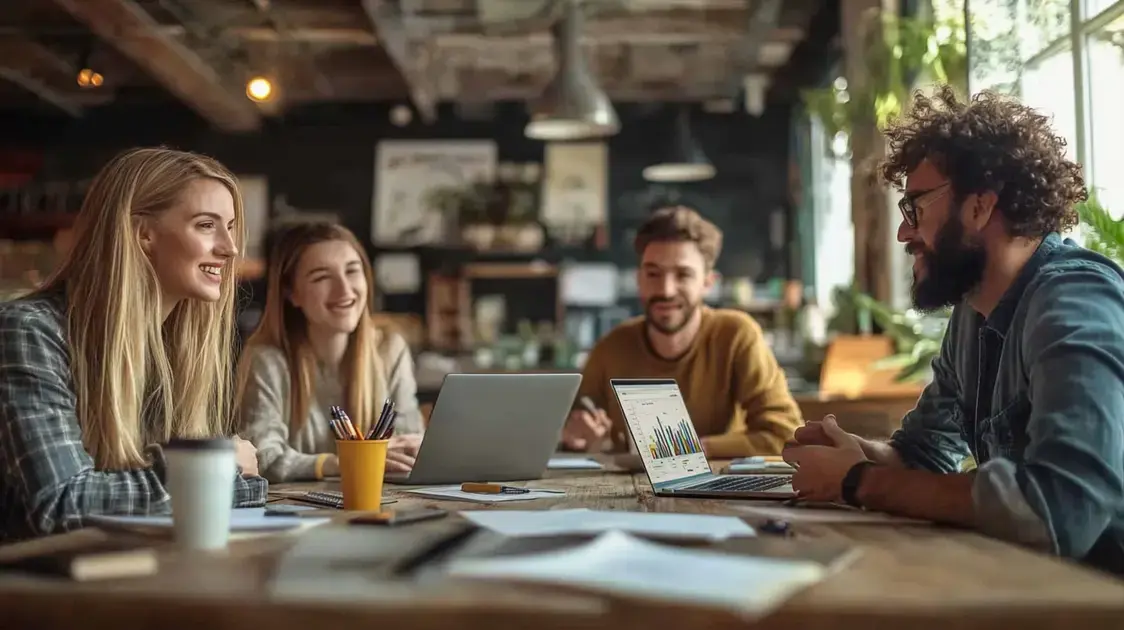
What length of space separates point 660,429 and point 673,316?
3.92 feet

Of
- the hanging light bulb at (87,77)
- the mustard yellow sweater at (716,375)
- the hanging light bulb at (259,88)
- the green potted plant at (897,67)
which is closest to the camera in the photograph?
the mustard yellow sweater at (716,375)

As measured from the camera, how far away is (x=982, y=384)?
1.70m

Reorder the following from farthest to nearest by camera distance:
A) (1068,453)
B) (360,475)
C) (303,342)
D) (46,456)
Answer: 1. (303,342)
2. (360,475)
3. (46,456)
4. (1068,453)

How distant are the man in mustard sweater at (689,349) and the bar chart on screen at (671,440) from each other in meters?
0.83

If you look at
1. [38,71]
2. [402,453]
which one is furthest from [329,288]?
[38,71]

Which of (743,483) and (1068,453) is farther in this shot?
(743,483)

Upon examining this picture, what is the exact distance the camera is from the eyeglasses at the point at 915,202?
1.75m

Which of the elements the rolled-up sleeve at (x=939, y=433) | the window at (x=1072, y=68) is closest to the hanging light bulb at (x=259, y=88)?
the window at (x=1072, y=68)

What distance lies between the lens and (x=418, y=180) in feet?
26.1

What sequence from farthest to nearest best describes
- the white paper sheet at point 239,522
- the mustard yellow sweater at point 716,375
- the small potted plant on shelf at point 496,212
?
the small potted plant on shelf at point 496,212
the mustard yellow sweater at point 716,375
the white paper sheet at point 239,522

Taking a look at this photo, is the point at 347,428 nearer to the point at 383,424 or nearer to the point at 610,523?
the point at 383,424

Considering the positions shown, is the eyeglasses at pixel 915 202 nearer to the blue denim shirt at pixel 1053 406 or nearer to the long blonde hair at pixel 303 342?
the blue denim shirt at pixel 1053 406

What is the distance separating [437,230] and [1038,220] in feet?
21.2

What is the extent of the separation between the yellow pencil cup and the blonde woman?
816 millimetres
